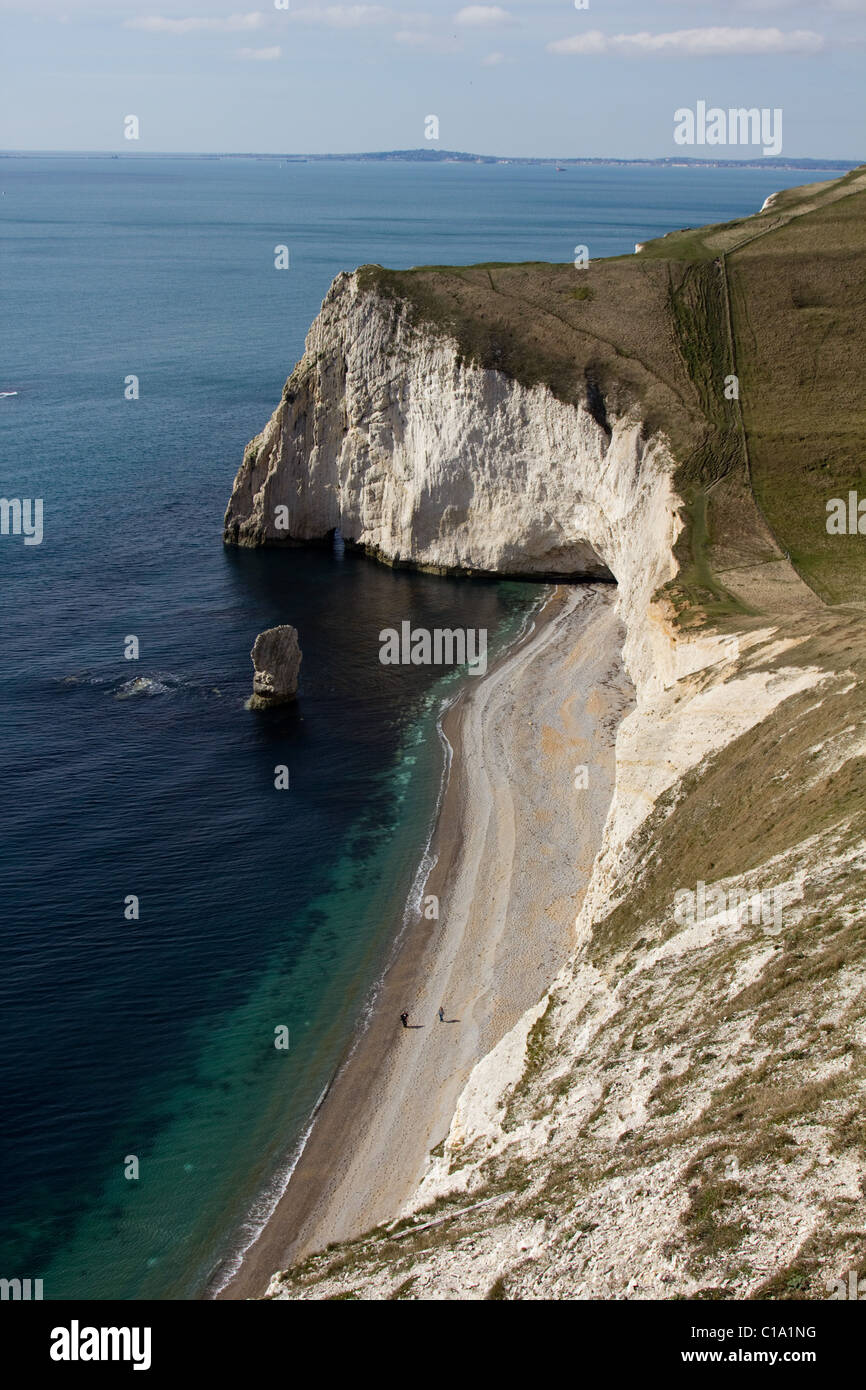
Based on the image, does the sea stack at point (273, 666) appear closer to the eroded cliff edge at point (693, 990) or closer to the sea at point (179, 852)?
the sea at point (179, 852)

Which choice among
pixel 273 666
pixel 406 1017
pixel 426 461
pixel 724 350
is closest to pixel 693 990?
pixel 406 1017

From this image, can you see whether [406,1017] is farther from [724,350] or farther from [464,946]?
[724,350]

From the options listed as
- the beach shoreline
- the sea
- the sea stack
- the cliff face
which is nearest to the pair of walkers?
the beach shoreline

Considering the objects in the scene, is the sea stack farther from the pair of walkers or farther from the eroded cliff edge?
the pair of walkers

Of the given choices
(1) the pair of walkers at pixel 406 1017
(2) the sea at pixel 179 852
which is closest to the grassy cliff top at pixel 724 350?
(2) the sea at pixel 179 852

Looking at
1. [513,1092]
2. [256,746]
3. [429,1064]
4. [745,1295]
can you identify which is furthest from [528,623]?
[745,1295]

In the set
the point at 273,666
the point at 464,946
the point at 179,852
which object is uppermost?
the point at 273,666
